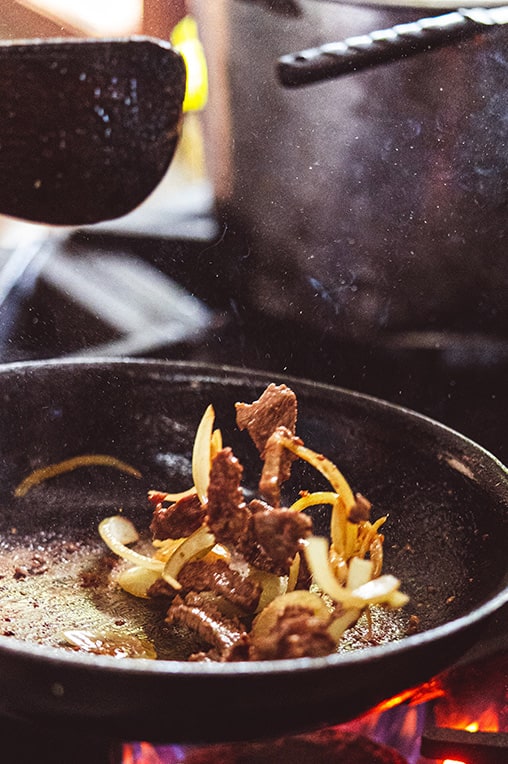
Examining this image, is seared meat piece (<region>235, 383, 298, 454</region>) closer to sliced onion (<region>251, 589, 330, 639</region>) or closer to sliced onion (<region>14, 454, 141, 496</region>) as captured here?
sliced onion (<region>251, 589, 330, 639</region>)

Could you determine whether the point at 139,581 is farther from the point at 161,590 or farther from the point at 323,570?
the point at 323,570

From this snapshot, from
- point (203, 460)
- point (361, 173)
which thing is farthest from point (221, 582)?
point (361, 173)

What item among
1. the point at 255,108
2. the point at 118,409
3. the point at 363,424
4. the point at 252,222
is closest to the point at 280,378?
the point at 363,424

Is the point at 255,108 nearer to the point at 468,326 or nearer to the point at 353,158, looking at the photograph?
the point at 353,158

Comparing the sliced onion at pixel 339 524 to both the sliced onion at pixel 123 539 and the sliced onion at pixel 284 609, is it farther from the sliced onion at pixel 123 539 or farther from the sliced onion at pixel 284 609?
the sliced onion at pixel 123 539

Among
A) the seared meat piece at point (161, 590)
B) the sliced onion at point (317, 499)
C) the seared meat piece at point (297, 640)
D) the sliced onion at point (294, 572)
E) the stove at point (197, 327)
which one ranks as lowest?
the stove at point (197, 327)

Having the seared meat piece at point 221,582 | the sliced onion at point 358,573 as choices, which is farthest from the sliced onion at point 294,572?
the sliced onion at point 358,573
